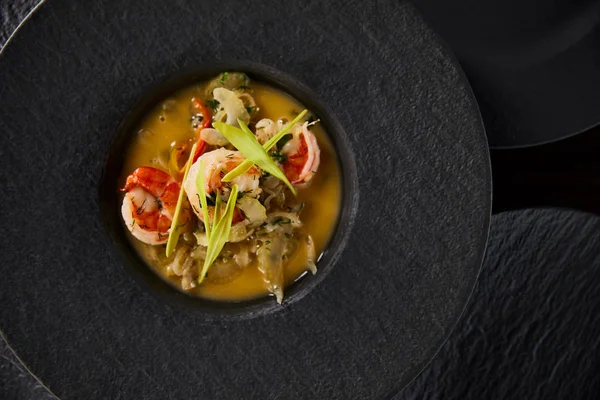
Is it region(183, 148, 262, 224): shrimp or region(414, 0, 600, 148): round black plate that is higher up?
region(183, 148, 262, 224): shrimp

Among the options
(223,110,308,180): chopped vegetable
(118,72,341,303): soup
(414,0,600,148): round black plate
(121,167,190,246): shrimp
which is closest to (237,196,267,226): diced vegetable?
(118,72,341,303): soup

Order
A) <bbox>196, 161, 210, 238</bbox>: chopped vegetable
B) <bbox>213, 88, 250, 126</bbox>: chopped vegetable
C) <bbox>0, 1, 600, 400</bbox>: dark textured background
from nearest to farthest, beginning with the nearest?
1. <bbox>196, 161, 210, 238</bbox>: chopped vegetable
2. <bbox>213, 88, 250, 126</bbox>: chopped vegetable
3. <bbox>0, 1, 600, 400</bbox>: dark textured background

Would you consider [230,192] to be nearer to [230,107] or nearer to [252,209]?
[252,209]

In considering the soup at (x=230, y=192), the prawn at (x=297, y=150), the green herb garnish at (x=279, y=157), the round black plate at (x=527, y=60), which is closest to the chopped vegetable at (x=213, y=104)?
the soup at (x=230, y=192)

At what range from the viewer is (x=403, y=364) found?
2.38 m

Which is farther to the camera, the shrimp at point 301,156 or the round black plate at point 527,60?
the round black plate at point 527,60

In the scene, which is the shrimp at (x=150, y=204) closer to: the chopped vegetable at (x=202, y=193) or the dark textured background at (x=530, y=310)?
the chopped vegetable at (x=202, y=193)

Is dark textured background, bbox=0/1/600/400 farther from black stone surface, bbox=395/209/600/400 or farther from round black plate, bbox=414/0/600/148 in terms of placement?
round black plate, bbox=414/0/600/148

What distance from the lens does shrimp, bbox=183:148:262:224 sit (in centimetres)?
236

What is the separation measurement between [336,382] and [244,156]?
83 cm

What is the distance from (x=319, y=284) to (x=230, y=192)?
1.43 ft

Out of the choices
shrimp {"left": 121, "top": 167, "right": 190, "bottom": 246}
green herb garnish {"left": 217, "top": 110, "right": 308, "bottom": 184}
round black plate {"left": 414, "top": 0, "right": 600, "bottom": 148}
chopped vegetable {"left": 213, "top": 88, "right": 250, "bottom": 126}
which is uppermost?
chopped vegetable {"left": 213, "top": 88, "right": 250, "bottom": 126}

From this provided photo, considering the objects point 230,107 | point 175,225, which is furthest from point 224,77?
point 175,225

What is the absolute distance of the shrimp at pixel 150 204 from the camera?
2412 millimetres
